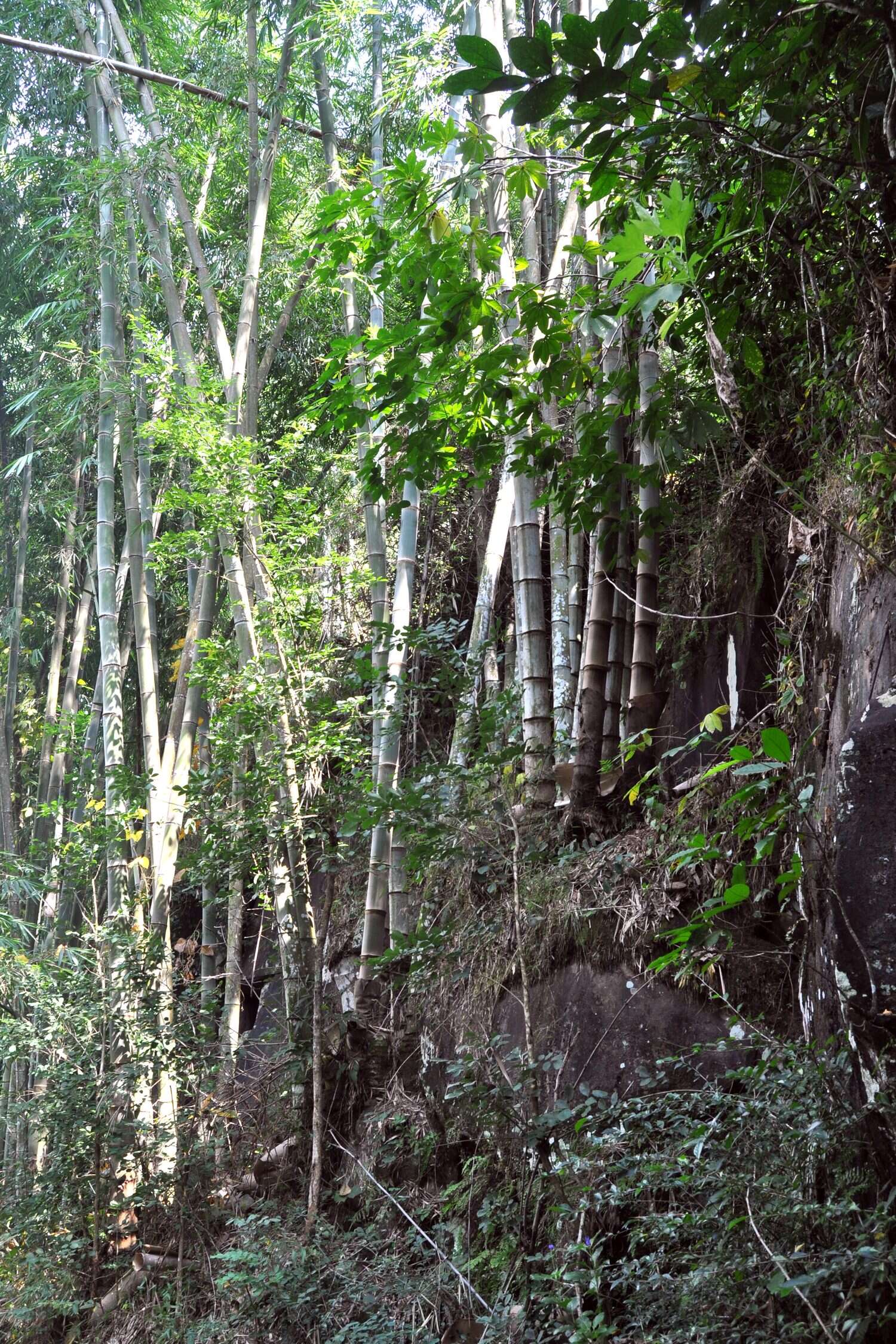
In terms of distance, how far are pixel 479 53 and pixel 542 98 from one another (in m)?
0.12

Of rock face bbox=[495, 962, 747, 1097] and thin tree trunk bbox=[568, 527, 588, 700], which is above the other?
thin tree trunk bbox=[568, 527, 588, 700]

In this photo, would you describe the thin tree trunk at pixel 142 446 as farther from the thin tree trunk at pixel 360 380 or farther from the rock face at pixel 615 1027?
the rock face at pixel 615 1027

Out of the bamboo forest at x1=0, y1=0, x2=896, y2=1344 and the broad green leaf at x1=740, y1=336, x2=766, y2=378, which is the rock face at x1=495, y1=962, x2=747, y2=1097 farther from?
the broad green leaf at x1=740, y1=336, x2=766, y2=378

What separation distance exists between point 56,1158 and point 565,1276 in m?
3.49

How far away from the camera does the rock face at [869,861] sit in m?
1.69

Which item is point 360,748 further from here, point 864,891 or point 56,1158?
point 864,891

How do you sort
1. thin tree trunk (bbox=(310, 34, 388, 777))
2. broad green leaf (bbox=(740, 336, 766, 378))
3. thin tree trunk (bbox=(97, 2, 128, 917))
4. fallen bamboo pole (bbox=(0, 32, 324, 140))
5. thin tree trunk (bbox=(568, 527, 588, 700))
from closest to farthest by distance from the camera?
broad green leaf (bbox=(740, 336, 766, 378))
thin tree trunk (bbox=(568, 527, 588, 700))
thin tree trunk (bbox=(310, 34, 388, 777))
fallen bamboo pole (bbox=(0, 32, 324, 140))
thin tree trunk (bbox=(97, 2, 128, 917))

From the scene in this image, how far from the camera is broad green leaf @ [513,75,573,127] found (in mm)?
1564

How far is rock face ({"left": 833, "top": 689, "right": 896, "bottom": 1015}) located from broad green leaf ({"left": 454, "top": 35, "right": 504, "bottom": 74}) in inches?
47.1

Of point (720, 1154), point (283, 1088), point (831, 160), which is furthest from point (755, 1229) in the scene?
point (283, 1088)

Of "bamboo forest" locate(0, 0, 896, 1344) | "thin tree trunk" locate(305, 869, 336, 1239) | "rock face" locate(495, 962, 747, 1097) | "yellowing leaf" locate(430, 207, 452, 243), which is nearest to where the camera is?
"bamboo forest" locate(0, 0, 896, 1344)

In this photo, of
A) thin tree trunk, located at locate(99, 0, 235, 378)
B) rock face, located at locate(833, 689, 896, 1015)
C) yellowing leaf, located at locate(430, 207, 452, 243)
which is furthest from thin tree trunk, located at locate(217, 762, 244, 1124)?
rock face, located at locate(833, 689, 896, 1015)

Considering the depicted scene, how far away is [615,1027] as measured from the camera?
3.06m

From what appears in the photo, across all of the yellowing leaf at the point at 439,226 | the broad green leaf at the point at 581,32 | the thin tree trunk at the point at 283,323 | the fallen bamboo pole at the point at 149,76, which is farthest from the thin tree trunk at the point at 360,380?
the broad green leaf at the point at 581,32
